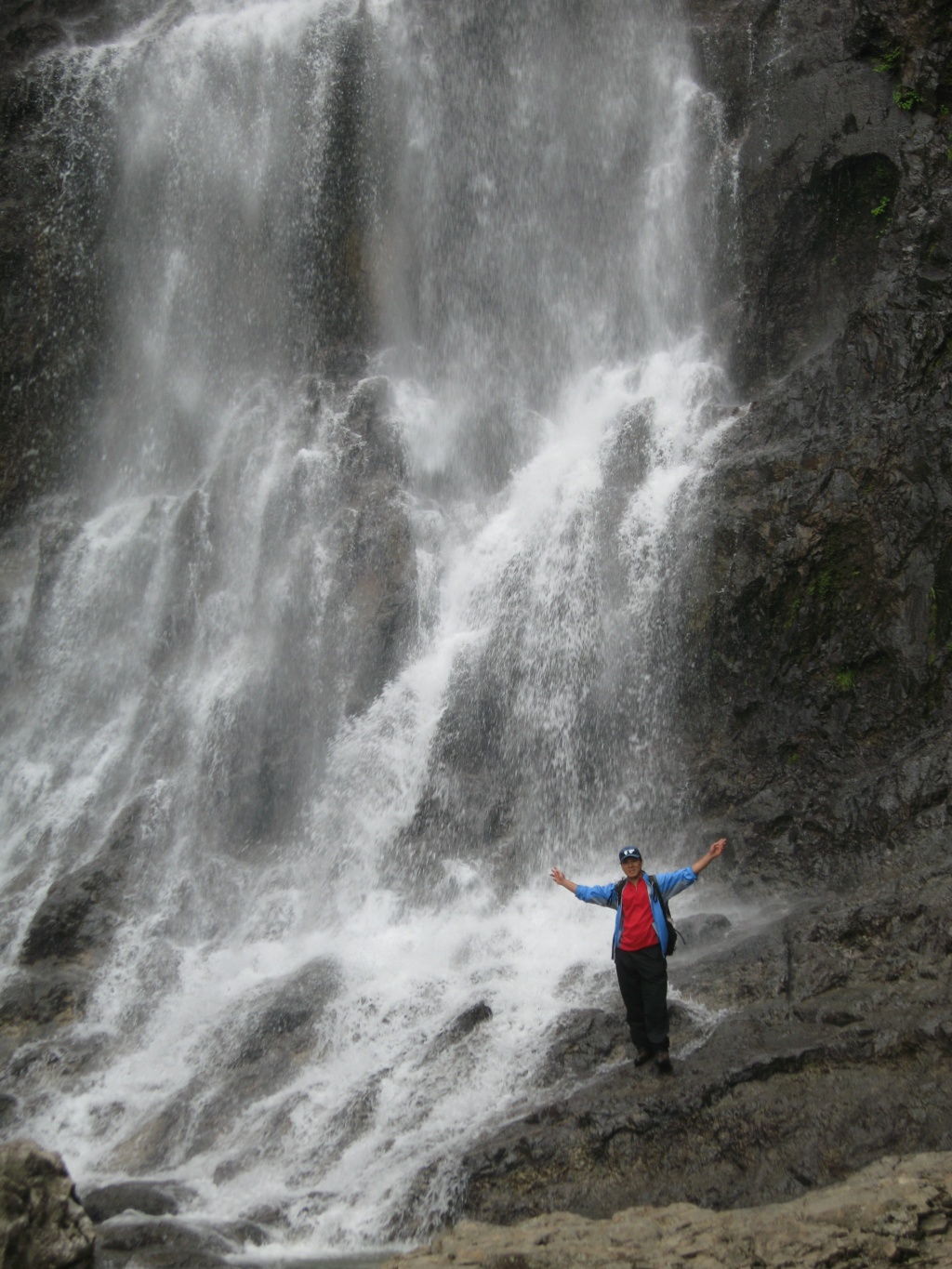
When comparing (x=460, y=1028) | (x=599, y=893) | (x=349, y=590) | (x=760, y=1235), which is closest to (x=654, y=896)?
(x=599, y=893)

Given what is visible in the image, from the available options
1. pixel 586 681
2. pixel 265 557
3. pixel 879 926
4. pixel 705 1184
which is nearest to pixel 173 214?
pixel 265 557

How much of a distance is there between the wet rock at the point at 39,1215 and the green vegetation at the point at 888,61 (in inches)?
606

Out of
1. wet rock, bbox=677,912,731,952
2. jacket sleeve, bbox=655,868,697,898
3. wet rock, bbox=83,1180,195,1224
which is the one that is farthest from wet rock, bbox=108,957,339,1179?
jacket sleeve, bbox=655,868,697,898

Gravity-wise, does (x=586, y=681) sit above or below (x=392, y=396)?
below

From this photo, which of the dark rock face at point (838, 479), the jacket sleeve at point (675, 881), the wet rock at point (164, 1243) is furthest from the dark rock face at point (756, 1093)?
the dark rock face at point (838, 479)

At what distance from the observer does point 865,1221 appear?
16.8 ft

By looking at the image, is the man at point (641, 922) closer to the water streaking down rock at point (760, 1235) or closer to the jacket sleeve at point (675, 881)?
the jacket sleeve at point (675, 881)

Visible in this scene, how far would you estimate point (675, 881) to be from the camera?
699 cm

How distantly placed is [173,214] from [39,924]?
1315 cm

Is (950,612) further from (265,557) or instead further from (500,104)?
(500,104)

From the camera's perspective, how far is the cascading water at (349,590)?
384 inches

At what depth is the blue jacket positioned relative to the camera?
6.96m

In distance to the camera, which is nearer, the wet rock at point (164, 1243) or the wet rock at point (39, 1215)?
the wet rock at point (39, 1215)

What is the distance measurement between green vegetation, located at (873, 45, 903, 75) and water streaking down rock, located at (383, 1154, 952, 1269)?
13.7 meters
